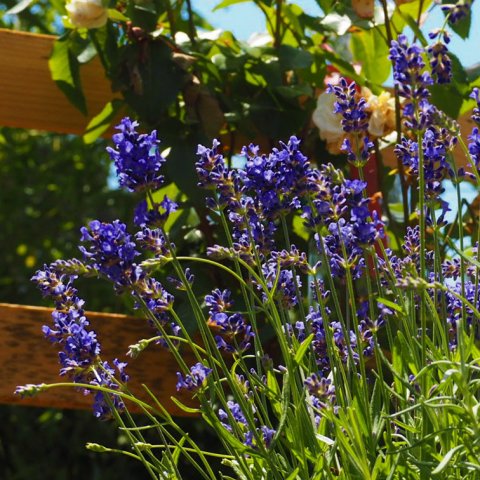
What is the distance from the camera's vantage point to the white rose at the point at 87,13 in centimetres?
196

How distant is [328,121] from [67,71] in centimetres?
50

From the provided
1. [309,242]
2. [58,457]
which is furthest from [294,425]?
[58,457]

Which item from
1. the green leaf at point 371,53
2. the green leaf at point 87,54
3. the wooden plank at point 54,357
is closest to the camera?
the wooden plank at point 54,357

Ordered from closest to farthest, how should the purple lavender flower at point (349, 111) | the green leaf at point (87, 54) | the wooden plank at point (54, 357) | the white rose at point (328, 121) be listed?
the purple lavender flower at point (349, 111) → the wooden plank at point (54, 357) → the white rose at point (328, 121) → the green leaf at point (87, 54)

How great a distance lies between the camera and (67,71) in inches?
80.4

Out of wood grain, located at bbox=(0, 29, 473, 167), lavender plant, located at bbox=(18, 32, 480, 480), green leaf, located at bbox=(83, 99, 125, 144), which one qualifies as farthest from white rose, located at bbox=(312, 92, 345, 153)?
lavender plant, located at bbox=(18, 32, 480, 480)

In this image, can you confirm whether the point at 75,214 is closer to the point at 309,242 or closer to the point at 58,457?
the point at 58,457

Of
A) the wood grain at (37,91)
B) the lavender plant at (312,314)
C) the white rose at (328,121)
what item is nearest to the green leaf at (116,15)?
the wood grain at (37,91)

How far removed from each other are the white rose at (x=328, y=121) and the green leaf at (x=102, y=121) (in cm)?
36

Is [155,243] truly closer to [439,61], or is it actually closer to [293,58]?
[439,61]

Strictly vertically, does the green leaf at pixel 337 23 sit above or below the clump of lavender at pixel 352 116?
below

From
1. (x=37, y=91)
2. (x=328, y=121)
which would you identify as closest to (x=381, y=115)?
(x=328, y=121)

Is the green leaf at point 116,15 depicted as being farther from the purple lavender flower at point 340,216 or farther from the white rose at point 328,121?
the purple lavender flower at point 340,216

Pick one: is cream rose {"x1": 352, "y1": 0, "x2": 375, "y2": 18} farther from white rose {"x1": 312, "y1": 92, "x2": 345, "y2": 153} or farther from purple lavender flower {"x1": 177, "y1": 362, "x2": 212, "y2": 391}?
purple lavender flower {"x1": 177, "y1": 362, "x2": 212, "y2": 391}
